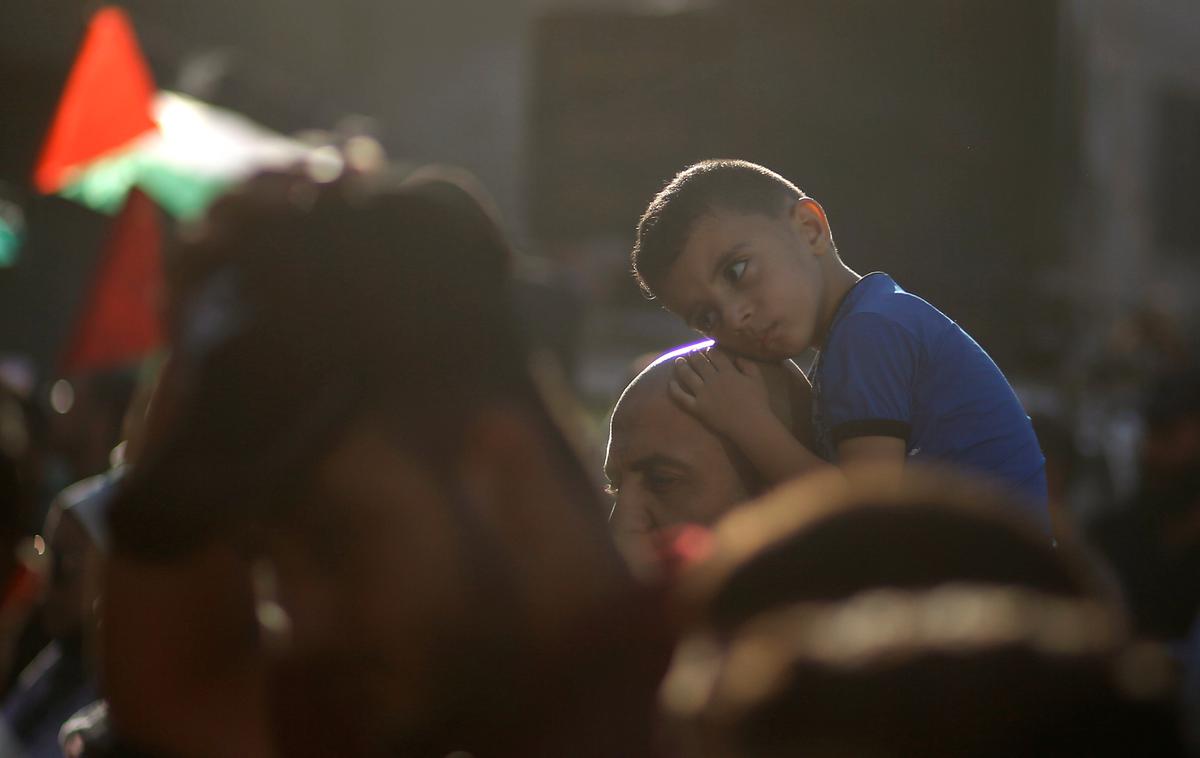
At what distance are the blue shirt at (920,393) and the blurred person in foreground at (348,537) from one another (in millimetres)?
792

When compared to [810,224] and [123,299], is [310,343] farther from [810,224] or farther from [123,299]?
[123,299]

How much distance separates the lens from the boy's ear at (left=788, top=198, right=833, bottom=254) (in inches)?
105

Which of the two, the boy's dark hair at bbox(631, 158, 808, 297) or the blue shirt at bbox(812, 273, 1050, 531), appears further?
the boy's dark hair at bbox(631, 158, 808, 297)

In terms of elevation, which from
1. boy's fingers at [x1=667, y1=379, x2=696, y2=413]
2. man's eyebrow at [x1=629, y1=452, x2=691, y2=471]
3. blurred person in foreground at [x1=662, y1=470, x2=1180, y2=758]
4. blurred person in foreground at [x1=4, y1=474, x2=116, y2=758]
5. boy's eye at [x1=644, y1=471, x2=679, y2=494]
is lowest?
blurred person in foreground at [x1=4, y1=474, x2=116, y2=758]

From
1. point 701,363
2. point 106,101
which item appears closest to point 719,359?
point 701,363

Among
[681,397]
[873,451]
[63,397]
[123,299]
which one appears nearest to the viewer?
[873,451]

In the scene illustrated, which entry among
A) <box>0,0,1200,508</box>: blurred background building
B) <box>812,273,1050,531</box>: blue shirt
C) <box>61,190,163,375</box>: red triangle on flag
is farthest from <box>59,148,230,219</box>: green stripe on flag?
<box>812,273,1050,531</box>: blue shirt

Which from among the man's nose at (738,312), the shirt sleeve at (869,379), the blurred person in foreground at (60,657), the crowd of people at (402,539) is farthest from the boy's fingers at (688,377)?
the blurred person in foreground at (60,657)

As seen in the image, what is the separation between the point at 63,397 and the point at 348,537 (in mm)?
4761

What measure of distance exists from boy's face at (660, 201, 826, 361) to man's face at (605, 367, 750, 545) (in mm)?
163

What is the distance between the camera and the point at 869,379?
93.5 inches

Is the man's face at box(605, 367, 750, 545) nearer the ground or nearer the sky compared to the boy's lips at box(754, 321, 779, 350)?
nearer the ground

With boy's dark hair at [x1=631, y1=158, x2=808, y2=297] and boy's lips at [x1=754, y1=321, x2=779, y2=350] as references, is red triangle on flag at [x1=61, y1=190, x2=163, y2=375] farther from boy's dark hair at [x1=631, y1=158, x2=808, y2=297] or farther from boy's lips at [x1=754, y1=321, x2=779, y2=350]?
boy's lips at [x1=754, y1=321, x2=779, y2=350]

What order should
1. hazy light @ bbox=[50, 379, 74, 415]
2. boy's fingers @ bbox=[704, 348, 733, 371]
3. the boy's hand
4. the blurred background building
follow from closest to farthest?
the boy's hand < boy's fingers @ bbox=[704, 348, 733, 371] < hazy light @ bbox=[50, 379, 74, 415] < the blurred background building
